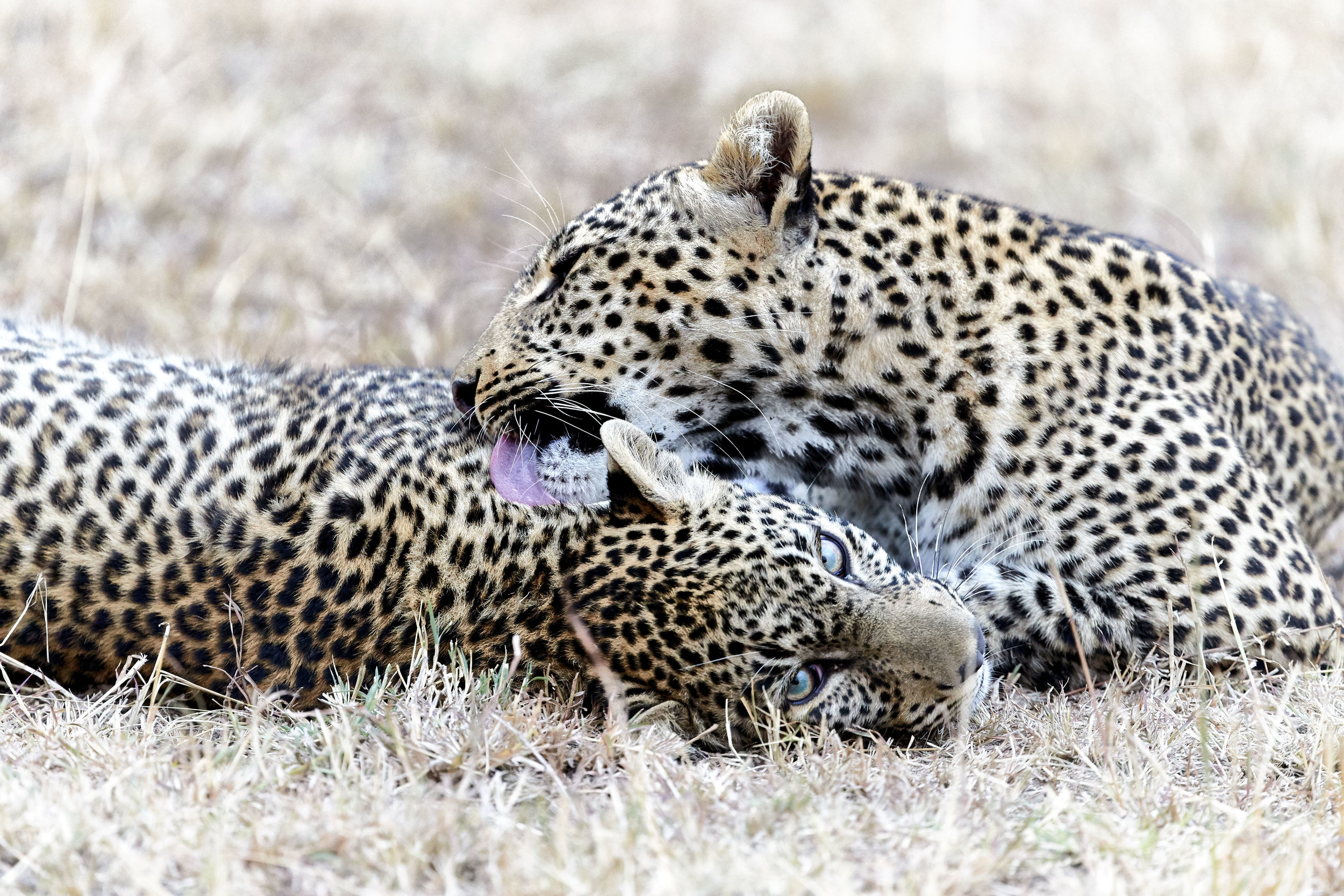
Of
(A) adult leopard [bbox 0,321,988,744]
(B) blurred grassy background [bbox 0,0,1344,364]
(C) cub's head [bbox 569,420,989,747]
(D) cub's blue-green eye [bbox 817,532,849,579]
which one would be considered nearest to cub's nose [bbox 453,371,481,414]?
(A) adult leopard [bbox 0,321,988,744]

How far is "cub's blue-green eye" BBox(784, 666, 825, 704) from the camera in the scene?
366 cm

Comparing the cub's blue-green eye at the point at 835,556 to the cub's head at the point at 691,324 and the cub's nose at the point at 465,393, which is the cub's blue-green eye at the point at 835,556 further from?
the cub's nose at the point at 465,393

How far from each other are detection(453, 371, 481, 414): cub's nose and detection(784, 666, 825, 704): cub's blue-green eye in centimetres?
161

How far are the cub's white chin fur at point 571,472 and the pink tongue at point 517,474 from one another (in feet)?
0.10

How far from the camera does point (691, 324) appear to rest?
439 centimetres

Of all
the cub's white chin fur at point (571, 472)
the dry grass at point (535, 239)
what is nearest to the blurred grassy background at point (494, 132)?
the dry grass at point (535, 239)

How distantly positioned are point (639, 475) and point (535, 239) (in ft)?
5.86

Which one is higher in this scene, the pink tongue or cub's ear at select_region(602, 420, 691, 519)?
cub's ear at select_region(602, 420, 691, 519)

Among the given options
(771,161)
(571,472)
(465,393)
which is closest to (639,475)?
(571,472)

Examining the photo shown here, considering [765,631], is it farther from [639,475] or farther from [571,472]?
[571,472]

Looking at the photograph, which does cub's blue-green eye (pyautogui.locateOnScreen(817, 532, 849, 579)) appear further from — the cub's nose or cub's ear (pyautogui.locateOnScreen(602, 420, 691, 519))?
the cub's nose

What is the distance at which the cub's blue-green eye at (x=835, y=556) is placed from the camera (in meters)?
3.82

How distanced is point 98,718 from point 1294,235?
797 centimetres

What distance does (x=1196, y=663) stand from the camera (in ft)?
13.3
